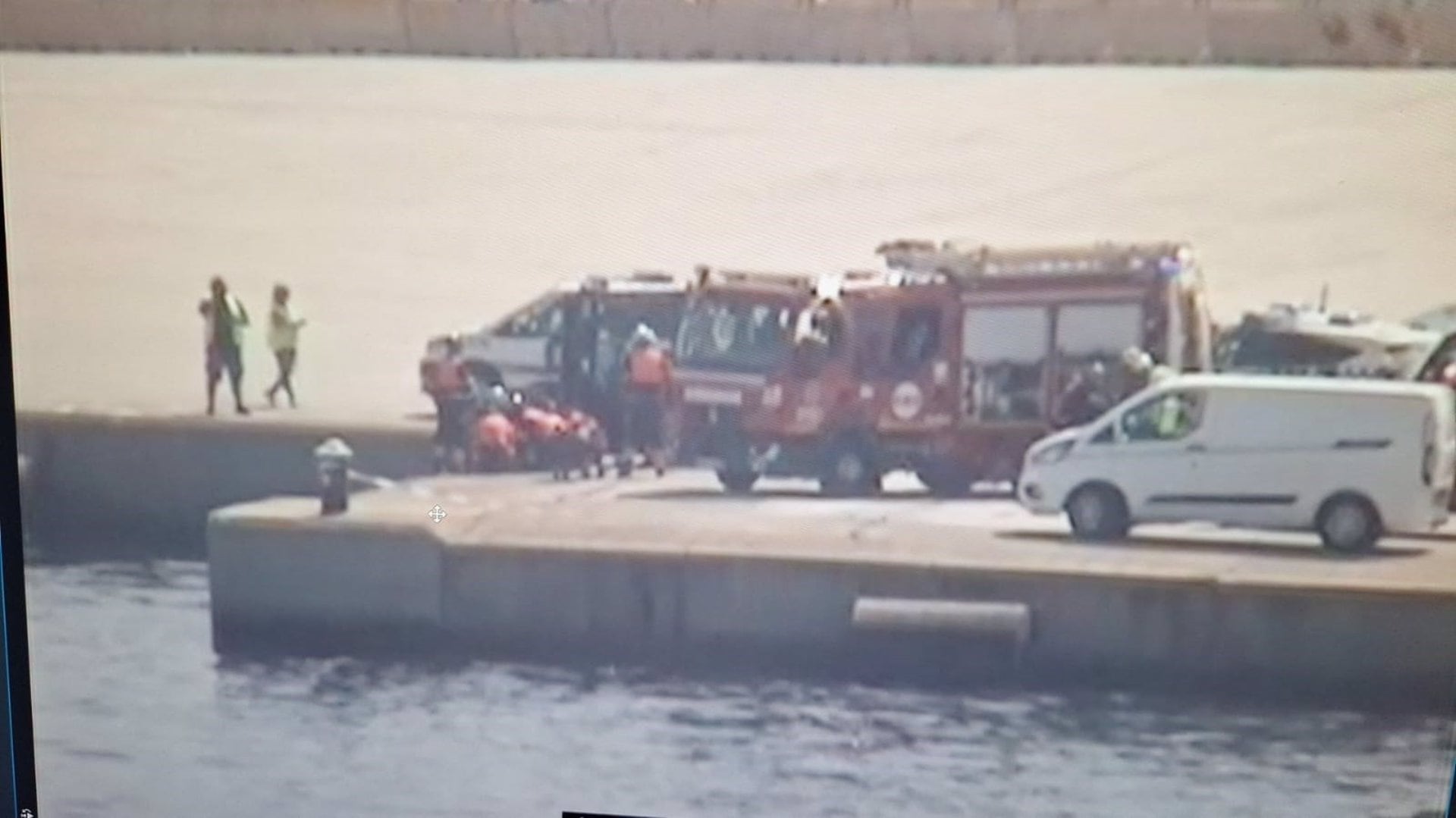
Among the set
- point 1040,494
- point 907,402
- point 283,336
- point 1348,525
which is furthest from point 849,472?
point 283,336

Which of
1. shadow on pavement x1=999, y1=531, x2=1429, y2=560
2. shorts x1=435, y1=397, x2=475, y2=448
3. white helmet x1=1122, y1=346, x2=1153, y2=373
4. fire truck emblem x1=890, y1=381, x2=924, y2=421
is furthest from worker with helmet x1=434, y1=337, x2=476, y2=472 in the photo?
white helmet x1=1122, y1=346, x2=1153, y2=373

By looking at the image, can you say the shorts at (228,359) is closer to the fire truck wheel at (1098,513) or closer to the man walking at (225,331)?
the man walking at (225,331)

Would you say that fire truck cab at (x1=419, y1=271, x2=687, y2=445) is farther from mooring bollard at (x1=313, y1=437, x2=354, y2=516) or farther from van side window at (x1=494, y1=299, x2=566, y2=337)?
mooring bollard at (x1=313, y1=437, x2=354, y2=516)

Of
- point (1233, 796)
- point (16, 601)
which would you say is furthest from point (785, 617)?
point (16, 601)

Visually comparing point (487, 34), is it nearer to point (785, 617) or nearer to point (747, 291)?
point (747, 291)

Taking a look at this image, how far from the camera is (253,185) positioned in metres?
1.88

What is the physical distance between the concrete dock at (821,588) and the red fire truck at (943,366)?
0.04 metres

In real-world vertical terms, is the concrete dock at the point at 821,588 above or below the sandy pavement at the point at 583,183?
below

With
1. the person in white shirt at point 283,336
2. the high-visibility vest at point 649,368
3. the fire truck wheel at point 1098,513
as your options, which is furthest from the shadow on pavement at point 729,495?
the person in white shirt at point 283,336

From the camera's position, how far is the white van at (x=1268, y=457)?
1788 mm

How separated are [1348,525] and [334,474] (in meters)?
1.12

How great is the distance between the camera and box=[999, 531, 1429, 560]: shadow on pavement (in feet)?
5.92

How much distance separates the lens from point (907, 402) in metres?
1.86

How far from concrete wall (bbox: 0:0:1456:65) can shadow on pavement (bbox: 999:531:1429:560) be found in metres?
0.51
